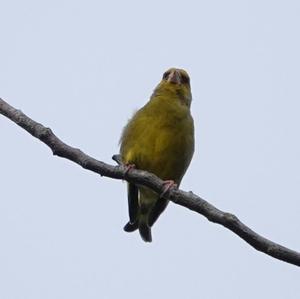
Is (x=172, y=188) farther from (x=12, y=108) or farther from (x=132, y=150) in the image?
(x=132, y=150)

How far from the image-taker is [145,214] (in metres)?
5.79

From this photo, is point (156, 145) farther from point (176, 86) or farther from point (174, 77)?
point (174, 77)

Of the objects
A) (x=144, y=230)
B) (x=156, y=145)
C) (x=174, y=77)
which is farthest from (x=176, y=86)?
(x=144, y=230)

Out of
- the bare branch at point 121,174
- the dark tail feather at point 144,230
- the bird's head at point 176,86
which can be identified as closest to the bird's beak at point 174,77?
the bird's head at point 176,86

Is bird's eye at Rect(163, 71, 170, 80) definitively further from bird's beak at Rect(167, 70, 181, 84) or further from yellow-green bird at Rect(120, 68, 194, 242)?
yellow-green bird at Rect(120, 68, 194, 242)

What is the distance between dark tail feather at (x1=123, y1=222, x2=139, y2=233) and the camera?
A: 579 cm

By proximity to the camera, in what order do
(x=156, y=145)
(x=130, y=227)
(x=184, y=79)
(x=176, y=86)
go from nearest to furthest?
(x=156, y=145) → (x=130, y=227) → (x=176, y=86) → (x=184, y=79)

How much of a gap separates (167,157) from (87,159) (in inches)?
82.6

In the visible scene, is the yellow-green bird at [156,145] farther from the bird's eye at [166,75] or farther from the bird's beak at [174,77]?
the bird's eye at [166,75]

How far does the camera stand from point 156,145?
5.32 meters

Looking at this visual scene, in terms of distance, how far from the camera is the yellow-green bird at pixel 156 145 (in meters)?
5.32

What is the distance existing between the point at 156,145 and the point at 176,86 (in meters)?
0.97

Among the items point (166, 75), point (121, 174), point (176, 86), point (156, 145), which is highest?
point (166, 75)

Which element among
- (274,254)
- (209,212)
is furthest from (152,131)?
(274,254)
